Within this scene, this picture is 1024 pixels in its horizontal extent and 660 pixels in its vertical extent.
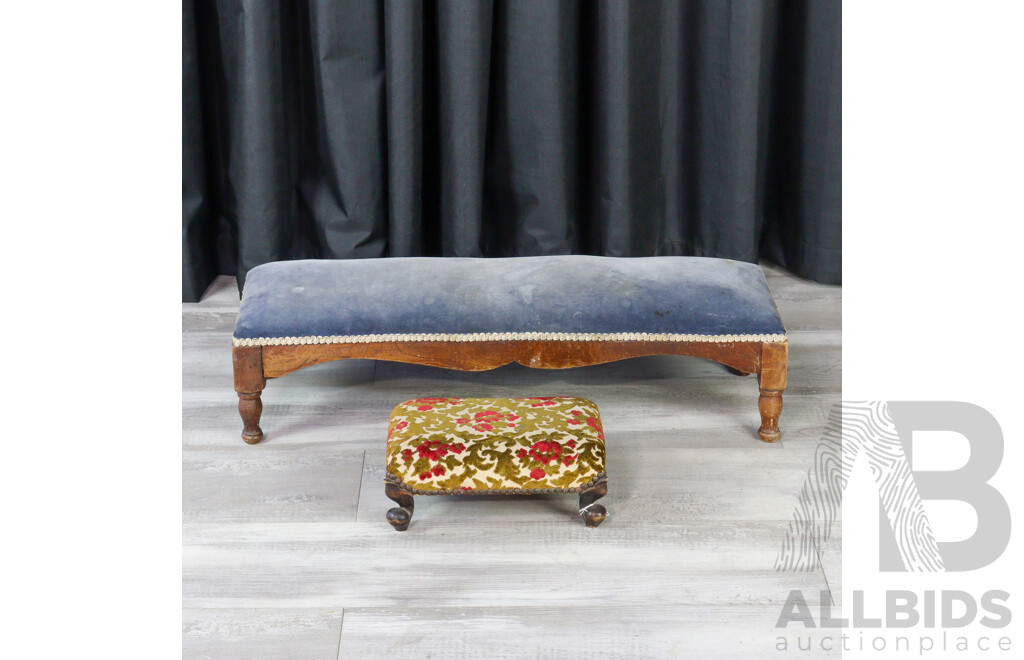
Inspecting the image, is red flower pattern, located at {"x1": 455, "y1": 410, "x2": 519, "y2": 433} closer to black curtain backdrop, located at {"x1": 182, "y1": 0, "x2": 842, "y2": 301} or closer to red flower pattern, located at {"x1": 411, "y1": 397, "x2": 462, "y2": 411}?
red flower pattern, located at {"x1": 411, "y1": 397, "x2": 462, "y2": 411}

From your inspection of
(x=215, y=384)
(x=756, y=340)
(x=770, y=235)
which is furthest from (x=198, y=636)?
(x=770, y=235)

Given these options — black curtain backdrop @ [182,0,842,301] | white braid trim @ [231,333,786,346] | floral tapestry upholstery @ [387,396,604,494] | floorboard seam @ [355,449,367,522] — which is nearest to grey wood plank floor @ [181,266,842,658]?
floorboard seam @ [355,449,367,522]

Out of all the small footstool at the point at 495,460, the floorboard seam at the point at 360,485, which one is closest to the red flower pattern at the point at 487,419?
the small footstool at the point at 495,460

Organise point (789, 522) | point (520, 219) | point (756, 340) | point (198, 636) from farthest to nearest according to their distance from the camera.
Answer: point (520, 219) → point (756, 340) → point (789, 522) → point (198, 636)

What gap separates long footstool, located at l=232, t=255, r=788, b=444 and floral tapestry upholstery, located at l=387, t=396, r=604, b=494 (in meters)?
0.22

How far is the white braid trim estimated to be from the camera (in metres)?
1.82

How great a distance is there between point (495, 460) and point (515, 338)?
33cm

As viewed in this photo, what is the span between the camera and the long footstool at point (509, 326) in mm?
1831

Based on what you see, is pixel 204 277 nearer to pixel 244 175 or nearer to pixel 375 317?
pixel 244 175

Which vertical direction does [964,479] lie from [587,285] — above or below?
below

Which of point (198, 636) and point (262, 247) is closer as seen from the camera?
point (198, 636)

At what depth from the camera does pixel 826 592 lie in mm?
1503

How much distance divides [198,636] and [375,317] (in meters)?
0.67

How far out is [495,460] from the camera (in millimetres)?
1587
